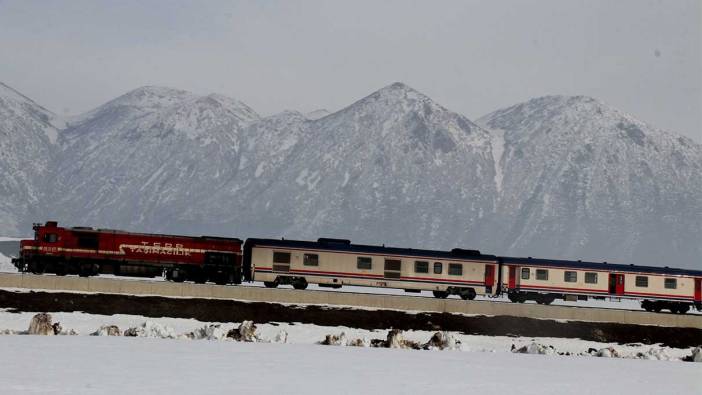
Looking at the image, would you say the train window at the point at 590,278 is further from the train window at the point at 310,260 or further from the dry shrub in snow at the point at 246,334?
the dry shrub in snow at the point at 246,334

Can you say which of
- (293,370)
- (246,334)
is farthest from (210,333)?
(293,370)

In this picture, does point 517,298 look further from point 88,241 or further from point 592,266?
point 88,241

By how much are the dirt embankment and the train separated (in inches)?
403

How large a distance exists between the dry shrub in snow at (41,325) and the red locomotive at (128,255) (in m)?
21.8

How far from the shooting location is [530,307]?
187 feet

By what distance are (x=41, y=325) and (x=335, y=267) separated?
992 inches

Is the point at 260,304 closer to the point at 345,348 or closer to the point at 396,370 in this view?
the point at 345,348

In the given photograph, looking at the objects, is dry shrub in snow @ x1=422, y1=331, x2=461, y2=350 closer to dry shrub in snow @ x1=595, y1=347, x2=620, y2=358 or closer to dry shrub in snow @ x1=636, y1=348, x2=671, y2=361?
dry shrub in snow @ x1=595, y1=347, x2=620, y2=358

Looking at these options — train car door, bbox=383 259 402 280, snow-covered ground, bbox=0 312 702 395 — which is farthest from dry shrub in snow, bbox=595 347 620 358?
train car door, bbox=383 259 402 280

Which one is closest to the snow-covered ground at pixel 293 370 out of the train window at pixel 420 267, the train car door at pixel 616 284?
the train window at pixel 420 267

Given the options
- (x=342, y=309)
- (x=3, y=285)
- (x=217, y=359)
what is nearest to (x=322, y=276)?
(x=342, y=309)

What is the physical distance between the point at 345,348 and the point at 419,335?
1177 centimetres

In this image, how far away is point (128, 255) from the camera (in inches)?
2621

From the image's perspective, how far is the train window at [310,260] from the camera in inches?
2578
